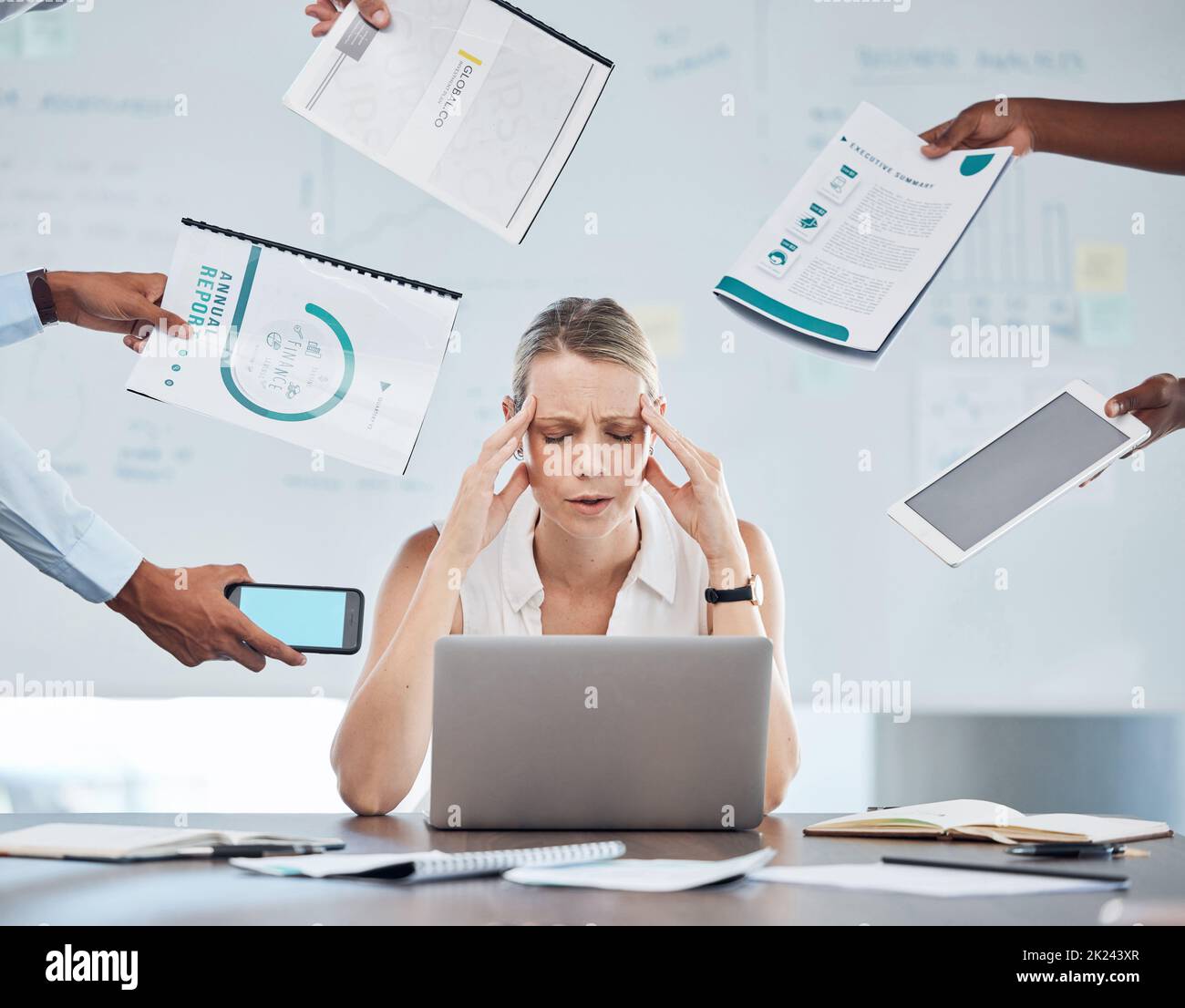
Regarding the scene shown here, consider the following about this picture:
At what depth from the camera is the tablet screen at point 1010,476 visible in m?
1.88

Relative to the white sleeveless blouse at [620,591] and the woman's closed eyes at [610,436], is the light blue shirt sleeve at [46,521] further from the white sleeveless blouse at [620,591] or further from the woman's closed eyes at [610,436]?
the woman's closed eyes at [610,436]

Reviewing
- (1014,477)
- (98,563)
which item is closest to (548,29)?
(1014,477)

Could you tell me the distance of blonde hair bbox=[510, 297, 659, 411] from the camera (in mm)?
1950

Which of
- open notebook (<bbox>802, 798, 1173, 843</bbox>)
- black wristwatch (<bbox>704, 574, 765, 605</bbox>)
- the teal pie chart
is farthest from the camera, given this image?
the teal pie chart

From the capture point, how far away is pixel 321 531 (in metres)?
2.71

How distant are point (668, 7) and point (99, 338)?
1.56 meters

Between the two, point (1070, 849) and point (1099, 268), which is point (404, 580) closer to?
point (1070, 849)

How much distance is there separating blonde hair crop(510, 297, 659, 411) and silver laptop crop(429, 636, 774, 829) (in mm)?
791

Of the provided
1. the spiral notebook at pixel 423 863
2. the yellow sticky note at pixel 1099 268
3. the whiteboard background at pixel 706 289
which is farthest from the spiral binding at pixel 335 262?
the yellow sticky note at pixel 1099 268

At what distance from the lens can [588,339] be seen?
1.95m

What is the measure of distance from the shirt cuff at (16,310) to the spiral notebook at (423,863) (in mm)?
1846

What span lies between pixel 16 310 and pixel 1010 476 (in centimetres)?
206

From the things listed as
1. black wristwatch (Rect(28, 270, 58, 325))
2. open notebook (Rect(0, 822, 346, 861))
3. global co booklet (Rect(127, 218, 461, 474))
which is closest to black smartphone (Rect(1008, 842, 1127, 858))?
open notebook (Rect(0, 822, 346, 861))

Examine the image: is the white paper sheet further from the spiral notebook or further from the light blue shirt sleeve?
the light blue shirt sleeve
